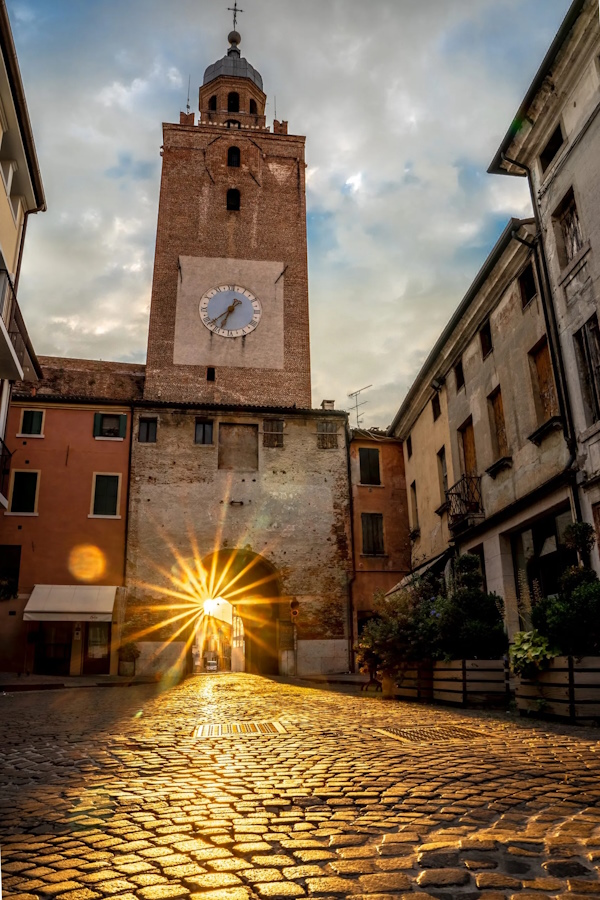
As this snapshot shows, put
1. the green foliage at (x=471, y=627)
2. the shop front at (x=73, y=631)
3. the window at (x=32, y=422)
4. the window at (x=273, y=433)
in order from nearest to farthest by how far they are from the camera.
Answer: the green foliage at (x=471, y=627) < the shop front at (x=73, y=631) < the window at (x=32, y=422) < the window at (x=273, y=433)

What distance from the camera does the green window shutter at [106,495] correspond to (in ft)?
80.5

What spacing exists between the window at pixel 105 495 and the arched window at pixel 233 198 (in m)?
17.2

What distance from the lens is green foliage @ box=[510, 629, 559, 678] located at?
27.7 feet

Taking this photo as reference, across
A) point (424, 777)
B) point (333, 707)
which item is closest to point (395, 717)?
point (333, 707)

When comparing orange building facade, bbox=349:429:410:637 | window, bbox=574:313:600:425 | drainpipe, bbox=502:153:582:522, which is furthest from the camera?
orange building facade, bbox=349:429:410:637

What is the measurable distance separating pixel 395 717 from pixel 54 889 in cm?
688

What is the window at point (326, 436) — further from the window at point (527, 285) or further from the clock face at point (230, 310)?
the window at point (527, 285)

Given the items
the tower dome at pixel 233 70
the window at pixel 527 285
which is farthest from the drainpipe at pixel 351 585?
the tower dome at pixel 233 70

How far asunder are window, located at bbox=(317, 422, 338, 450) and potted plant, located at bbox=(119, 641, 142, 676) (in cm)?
1023

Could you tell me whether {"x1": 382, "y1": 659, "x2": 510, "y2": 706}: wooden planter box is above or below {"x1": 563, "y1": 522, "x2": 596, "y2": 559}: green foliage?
below

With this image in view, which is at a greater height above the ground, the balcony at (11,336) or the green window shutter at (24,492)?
the balcony at (11,336)

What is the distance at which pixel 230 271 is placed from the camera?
33.0 metres

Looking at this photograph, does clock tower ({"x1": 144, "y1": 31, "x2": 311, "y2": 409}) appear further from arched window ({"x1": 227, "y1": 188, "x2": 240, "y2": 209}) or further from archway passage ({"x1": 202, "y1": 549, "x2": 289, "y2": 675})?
archway passage ({"x1": 202, "y1": 549, "x2": 289, "y2": 675})

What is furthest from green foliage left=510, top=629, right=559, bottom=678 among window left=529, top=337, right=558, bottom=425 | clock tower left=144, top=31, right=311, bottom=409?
clock tower left=144, top=31, right=311, bottom=409
